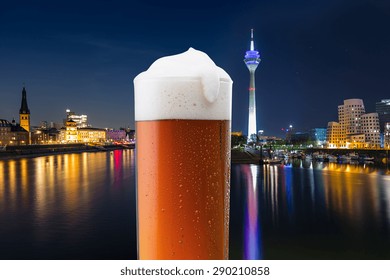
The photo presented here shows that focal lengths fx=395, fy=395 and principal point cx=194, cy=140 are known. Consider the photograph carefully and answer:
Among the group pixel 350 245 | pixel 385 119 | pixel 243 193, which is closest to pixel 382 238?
pixel 350 245

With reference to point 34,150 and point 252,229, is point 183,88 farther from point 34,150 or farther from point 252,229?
point 34,150

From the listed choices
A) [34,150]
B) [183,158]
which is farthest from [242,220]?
[34,150]

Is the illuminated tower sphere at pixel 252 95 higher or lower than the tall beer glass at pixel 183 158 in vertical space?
higher

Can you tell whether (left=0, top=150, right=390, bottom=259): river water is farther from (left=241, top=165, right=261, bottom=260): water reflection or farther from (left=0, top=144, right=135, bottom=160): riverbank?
(left=0, top=144, right=135, bottom=160): riverbank

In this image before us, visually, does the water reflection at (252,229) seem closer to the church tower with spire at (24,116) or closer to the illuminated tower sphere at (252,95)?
the illuminated tower sphere at (252,95)

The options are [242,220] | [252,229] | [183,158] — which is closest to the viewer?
[183,158]

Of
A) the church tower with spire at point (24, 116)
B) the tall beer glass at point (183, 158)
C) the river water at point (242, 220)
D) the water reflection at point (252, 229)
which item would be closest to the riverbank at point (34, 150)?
the church tower with spire at point (24, 116)
